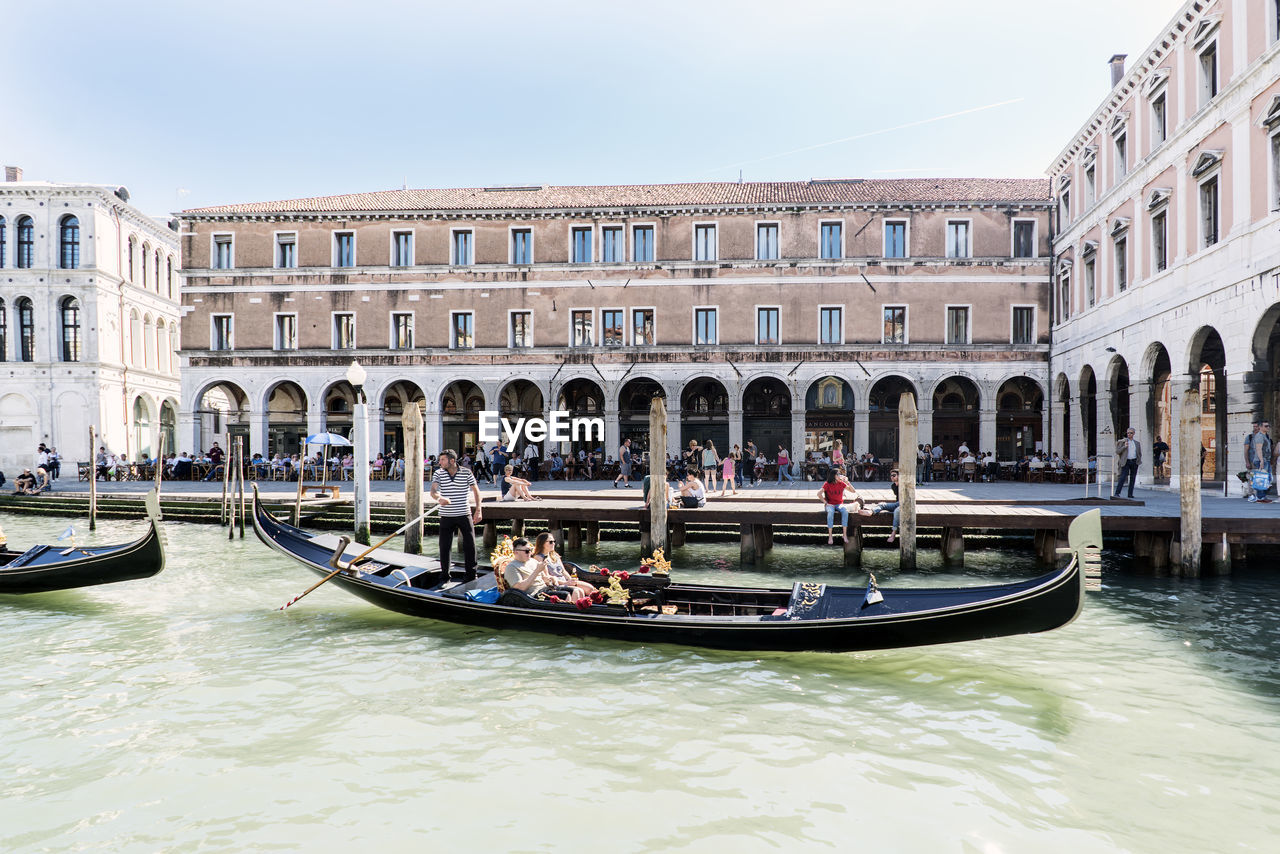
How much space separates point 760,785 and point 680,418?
17.9m

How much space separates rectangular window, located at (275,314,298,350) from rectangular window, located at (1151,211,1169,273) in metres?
22.1

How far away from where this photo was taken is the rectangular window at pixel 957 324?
70.8 ft

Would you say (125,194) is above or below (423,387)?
above

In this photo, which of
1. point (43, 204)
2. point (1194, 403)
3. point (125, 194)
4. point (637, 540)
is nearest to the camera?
point (1194, 403)

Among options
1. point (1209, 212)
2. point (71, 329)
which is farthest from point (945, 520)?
point (71, 329)

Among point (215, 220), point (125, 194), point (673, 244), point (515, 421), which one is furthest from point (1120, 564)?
point (125, 194)

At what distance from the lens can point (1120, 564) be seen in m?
11.2

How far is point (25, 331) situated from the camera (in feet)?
88.3

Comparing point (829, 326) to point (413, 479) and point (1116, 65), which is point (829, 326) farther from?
point (413, 479)

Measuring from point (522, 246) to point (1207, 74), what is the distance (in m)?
16.3

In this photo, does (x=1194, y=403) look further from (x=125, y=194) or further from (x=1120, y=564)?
(x=125, y=194)

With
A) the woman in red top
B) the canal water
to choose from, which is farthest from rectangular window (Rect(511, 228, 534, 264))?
the canal water

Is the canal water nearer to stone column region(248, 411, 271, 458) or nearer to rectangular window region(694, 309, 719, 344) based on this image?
rectangular window region(694, 309, 719, 344)

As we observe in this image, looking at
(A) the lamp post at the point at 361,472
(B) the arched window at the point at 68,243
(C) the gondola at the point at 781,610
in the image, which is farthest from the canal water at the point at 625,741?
(B) the arched window at the point at 68,243
